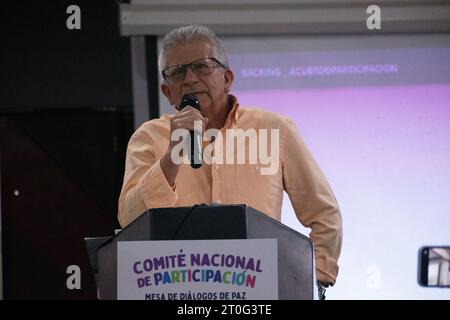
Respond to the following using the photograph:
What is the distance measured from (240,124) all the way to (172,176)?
1.48 feet

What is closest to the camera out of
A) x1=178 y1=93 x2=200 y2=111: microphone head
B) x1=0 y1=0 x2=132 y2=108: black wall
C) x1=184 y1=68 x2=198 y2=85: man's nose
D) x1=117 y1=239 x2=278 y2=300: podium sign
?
x1=117 y1=239 x2=278 y2=300: podium sign

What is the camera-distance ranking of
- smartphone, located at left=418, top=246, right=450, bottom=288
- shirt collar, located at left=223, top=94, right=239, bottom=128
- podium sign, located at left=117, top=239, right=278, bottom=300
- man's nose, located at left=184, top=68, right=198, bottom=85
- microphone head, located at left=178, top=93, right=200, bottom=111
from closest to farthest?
podium sign, located at left=117, top=239, right=278, bottom=300 → microphone head, located at left=178, top=93, right=200, bottom=111 → man's nose, located at left=184, top=68, right=198, bottom=85 → shirt collar, located at left=223, top=94, right=239, bottom=128 → smartphone, located at left=418, top=246, right=450, bottom=288

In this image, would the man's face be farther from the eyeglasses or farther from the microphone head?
the microphone head

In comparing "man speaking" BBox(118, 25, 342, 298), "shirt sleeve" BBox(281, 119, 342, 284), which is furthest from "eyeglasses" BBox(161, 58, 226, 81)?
"shirt sleeve" BBox(281, 119, 342, 284)

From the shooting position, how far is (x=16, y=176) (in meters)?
4.93

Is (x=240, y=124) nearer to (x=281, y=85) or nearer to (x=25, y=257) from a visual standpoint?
(x=281, y=85)

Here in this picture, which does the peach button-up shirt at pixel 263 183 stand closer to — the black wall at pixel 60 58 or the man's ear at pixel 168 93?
the man's ear at pixel 168 93

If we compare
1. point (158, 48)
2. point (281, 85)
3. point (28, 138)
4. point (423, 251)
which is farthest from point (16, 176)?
point (423, 251)

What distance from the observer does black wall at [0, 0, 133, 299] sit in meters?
4.90

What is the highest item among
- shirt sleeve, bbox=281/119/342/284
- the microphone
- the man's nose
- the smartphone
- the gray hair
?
the gray hair

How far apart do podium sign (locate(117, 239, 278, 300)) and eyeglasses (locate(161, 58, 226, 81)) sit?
734 millimetres

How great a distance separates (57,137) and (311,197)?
3102 mm

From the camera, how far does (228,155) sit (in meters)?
2.26

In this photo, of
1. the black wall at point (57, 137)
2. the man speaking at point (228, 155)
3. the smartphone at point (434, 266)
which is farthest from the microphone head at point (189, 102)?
the black wall at point (57, 137)
